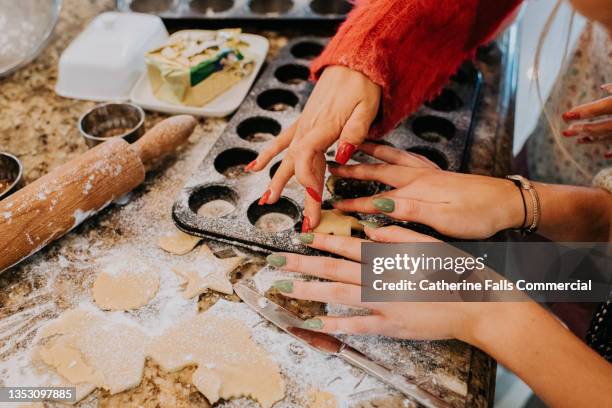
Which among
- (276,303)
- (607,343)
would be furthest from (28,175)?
(607,343)

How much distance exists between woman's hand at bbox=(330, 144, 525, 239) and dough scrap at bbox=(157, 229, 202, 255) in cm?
32

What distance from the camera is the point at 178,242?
1.01 m

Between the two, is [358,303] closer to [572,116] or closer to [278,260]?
[278,260]

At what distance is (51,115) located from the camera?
1354mm

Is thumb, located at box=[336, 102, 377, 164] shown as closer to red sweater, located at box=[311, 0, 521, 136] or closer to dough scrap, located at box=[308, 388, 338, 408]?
red sweater, located at box=[311, 0, 521, 136]

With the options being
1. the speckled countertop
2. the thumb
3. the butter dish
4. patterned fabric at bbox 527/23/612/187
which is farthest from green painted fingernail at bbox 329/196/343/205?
patterned fabric at bbox 527/23/612/187

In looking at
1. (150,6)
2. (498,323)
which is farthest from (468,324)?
(150,6)

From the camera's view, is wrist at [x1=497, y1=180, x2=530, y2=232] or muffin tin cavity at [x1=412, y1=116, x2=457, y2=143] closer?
wrist at [x1=497, y1=180, x2=530, y2=232]

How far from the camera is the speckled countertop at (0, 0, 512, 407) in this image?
0.80m

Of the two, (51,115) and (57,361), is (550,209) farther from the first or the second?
(51,115)

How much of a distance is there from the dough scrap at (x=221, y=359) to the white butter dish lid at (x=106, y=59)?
31.9 inches

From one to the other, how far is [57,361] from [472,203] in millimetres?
800

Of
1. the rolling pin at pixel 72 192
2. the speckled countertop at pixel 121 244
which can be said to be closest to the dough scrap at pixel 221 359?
the speckled countertop at pixel 121 244

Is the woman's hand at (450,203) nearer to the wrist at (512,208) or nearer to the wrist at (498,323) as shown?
the wrist at (512,208)
